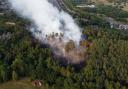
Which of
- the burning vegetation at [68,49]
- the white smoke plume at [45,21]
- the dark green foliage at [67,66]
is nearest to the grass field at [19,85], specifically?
the dark green foliage at [67,66]

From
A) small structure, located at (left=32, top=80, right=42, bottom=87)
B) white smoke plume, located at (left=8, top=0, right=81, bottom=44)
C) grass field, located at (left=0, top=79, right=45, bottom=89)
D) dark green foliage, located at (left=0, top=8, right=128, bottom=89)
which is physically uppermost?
white smoke plume, located at (left=8, top=0, right=81, bottom=44)

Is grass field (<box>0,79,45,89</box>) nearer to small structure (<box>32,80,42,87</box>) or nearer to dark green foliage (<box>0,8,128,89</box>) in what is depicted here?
small structure (<box>32,80,42,87</box>)

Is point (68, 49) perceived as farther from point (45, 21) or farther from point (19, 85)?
point (45, 21)

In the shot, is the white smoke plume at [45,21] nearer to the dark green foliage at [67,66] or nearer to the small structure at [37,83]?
the dark green foliage at [67,66]

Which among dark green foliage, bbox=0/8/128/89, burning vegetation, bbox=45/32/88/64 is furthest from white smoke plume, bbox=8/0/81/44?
dark green foliage, bbox=0/8/128/89

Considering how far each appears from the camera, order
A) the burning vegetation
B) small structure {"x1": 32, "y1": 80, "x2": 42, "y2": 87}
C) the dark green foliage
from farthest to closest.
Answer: the burning vegetation → small structure {"x1": 32, "y1": 80, "x2": 42, "y2": 87} → the dark green foliage

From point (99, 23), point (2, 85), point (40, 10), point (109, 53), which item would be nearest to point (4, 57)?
point (2, 85)

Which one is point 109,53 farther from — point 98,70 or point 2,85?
point 2,85

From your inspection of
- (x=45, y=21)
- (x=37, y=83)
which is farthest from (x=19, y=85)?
(x=45, y=21)
